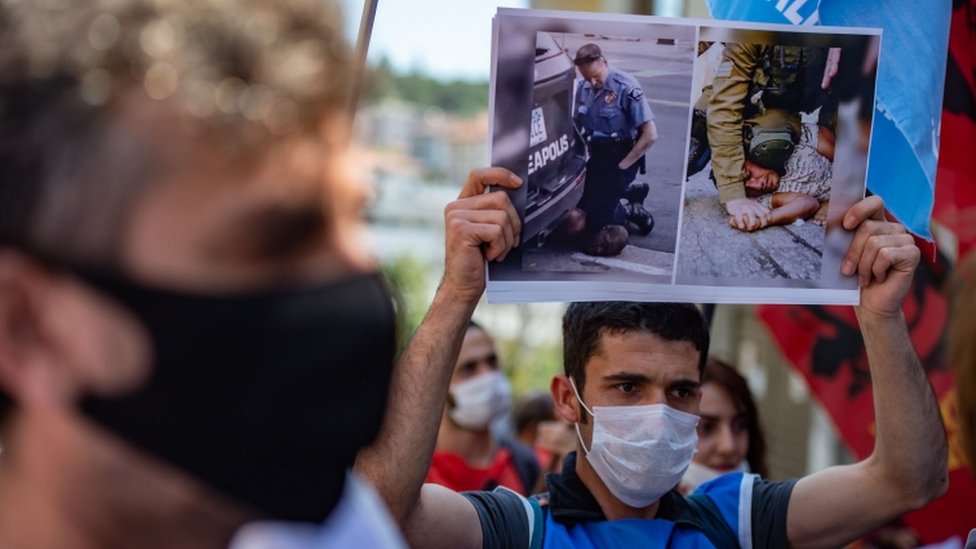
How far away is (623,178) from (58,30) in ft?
5.67

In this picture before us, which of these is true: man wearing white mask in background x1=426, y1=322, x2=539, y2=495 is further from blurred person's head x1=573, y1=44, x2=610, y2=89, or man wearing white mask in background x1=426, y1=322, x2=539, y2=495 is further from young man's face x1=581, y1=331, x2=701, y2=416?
blurred person's head x1=573, y1=44, x2=610, y2=89

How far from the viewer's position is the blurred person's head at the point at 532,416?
276 inches

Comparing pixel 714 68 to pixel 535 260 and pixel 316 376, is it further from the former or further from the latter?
pixel 316 376

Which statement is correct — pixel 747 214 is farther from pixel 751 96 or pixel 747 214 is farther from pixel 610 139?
pixel 610 139

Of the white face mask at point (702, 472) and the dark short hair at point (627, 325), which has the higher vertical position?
the dark short hair at point (627, 325)

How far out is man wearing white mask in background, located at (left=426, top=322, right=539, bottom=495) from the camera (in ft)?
17.5

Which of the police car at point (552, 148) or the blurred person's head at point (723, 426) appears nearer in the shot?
the police car at point (552, 148)

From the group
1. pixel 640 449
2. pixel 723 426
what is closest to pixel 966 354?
pixel 640 449

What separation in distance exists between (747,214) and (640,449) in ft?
2.32

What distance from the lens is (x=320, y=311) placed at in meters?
1.35

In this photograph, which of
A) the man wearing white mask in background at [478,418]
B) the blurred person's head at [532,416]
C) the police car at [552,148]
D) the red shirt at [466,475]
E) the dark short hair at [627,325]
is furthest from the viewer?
the blurred person's head at [532,416]

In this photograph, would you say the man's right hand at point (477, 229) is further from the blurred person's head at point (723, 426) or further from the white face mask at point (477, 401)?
the white face mask at point (477, 401)

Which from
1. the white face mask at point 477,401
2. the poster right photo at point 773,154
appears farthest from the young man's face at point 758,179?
the white face mask at point 477,401

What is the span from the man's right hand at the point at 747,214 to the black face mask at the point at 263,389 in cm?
160
